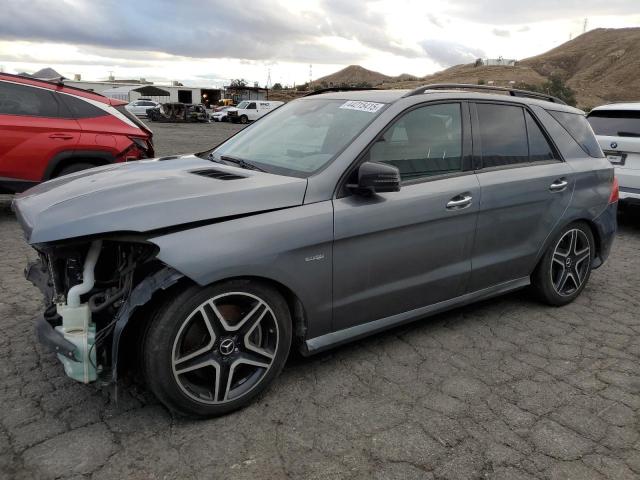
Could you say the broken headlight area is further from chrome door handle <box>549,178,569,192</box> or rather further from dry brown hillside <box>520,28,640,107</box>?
dry brown hillside <box>520,28,640,107</box>

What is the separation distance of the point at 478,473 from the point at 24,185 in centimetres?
608

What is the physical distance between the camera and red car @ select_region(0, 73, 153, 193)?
629cm

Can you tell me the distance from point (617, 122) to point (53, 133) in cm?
720

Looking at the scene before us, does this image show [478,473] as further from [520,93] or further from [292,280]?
[520,93]

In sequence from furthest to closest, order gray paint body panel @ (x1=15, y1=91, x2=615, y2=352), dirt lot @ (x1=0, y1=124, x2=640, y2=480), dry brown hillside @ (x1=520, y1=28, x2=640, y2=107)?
dry brown hillside @ (x1=520, y1=28, x2=640, y2=107), gray paint body panel @ (x1=15, y1=91, x2=615, y2=352), dirt lot @ (x1=0, y1=124, x2=640, y2=480)

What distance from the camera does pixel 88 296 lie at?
2.59m

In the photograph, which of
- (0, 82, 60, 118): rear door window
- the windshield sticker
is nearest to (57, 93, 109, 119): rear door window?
(0, 82, 60, 118): rear door window

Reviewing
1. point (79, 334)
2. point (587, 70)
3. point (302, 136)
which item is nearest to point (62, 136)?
point (302, 136)

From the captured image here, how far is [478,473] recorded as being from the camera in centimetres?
239

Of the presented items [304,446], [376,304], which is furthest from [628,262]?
[304,446]

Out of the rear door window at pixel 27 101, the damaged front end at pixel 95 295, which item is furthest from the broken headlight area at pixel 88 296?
the rear door window at pixel 27 101

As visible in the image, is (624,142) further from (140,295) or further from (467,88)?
(140,295)

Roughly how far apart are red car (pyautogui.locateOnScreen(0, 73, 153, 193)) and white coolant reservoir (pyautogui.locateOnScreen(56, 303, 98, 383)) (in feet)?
15.2

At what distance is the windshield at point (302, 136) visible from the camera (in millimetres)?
3182
